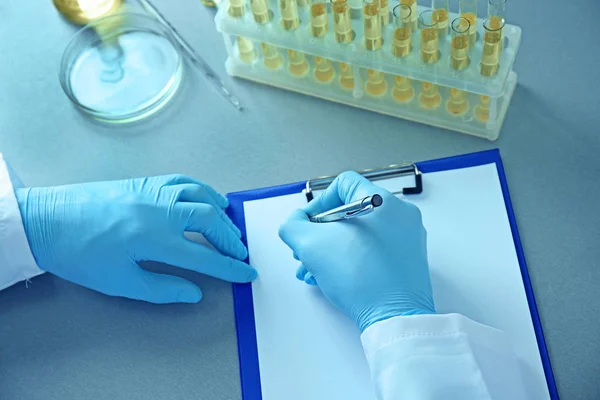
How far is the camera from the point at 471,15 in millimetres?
1167

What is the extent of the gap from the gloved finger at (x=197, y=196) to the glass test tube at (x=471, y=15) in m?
0.45

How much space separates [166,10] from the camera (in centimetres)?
145

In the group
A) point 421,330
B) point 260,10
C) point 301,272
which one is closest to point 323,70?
point 260,10

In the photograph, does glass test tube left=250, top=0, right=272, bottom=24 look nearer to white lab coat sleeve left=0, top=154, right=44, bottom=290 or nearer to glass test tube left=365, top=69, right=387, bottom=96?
glass test tube left=365, top=69, right=387, bottom=96

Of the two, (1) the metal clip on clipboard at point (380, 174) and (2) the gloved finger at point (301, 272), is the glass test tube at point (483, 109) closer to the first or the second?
(1) the metal clip on clipboard at point (380, 174)

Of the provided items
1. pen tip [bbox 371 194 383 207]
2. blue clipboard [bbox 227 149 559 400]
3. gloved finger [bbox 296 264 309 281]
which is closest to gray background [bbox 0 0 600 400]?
blue clipboard [bbox 227 149 559 400]

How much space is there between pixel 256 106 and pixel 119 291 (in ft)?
1.27

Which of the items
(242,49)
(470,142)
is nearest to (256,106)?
(242,49)

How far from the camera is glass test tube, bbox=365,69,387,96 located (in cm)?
128

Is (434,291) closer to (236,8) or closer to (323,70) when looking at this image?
(323,70)

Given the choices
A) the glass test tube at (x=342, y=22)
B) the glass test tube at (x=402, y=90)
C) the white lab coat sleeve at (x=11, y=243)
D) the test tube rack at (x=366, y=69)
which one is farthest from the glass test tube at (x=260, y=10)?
the white lab coat sleeve at (x=11, y=243)

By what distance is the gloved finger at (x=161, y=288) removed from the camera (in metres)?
1.17

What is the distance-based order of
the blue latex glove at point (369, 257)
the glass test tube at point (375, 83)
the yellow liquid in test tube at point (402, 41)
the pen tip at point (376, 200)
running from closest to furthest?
the pen tip at point (376, 200)
the blue latex glove at point (369, 257)
the yellow liquid in test tube at point (402, 41)
the glass test tube at point (375, 83)

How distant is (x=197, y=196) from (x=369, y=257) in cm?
28
